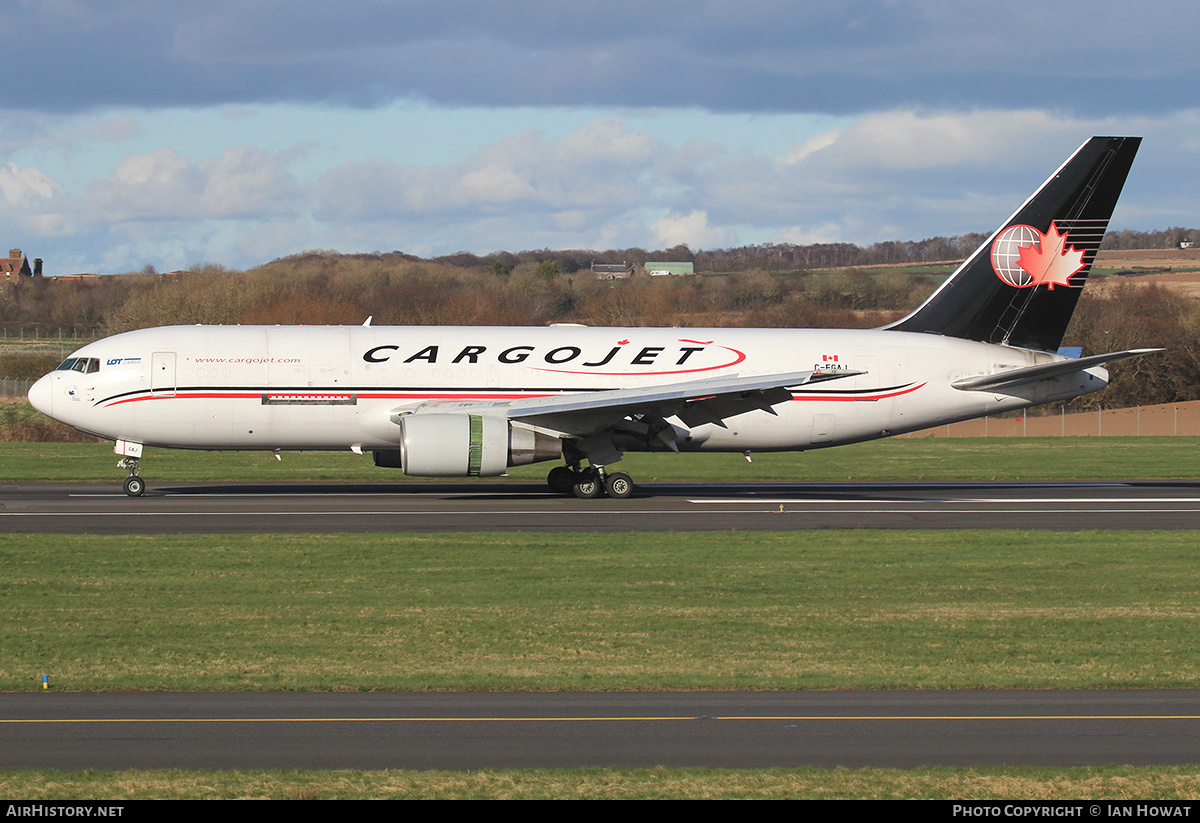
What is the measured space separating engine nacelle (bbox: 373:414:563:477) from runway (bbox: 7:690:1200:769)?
1647cm

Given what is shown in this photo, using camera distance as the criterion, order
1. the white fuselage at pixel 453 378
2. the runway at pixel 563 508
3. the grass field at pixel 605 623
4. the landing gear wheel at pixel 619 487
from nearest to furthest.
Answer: the grass field at pixel 605 623, the runway at pixel 563 508, the white fuselage at pixel 453 378, the landing gear wheel at pixel 619 487

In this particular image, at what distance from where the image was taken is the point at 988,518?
2700cm

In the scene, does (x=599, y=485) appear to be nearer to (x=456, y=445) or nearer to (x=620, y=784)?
(x=456, y=445)

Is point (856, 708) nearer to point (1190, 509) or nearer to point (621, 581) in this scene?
point (621, 581)

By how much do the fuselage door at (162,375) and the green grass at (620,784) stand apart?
22.1 metres

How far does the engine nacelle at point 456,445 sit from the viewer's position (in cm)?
2750

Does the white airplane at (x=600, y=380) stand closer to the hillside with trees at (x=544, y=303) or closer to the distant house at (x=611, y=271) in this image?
Result: the hillside with trees at (x=544, y=303)

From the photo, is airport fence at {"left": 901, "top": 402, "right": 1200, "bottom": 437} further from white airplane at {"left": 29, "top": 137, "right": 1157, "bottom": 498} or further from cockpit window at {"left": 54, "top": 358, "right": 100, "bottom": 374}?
cockpit window at {"left": 54, "top": 358, "right": 100, "bottom": 374}

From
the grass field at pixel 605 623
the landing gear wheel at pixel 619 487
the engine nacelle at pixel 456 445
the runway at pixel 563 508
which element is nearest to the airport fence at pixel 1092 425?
the runway at pixel 563 508

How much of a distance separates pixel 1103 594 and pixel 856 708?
8.13 metres

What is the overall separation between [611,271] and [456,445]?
7354 cm

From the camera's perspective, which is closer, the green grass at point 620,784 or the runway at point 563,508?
the green grass at point 620,784

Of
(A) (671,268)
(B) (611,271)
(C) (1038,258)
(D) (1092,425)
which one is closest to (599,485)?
(C) (1038,258)
